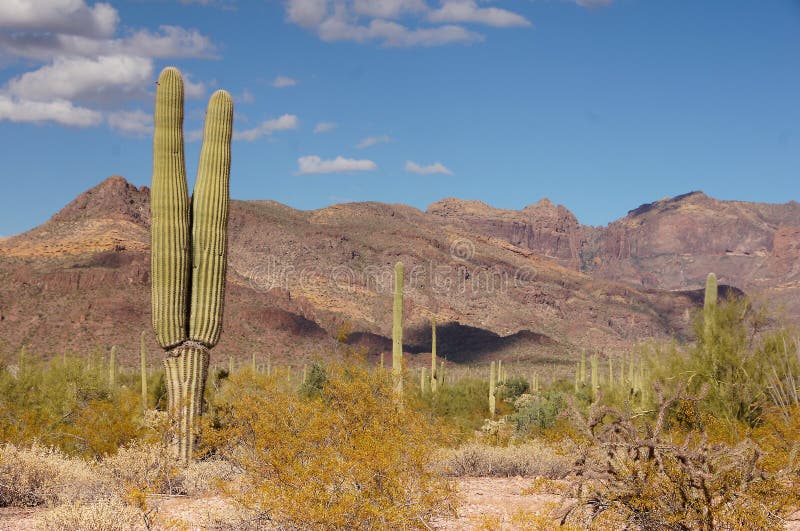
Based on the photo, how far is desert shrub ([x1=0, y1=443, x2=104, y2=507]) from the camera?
930cm

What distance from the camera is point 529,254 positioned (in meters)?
132

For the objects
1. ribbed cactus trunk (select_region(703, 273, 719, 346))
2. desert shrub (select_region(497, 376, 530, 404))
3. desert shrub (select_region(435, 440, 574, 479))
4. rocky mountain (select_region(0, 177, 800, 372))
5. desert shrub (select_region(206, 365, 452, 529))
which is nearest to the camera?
desert shrub (select_region(206, 365, 452, 529))

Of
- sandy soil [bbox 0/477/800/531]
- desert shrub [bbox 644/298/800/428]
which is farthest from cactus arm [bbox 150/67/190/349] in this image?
desert shrub [bbox 644/298/800/428]

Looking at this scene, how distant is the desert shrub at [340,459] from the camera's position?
22.0 ft

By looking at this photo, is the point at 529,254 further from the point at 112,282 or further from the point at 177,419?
the point at 177,419

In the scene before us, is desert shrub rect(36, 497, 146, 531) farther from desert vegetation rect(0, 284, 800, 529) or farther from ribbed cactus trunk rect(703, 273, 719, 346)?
ribbed cactus trunk rect(703, 273, 719, 346)

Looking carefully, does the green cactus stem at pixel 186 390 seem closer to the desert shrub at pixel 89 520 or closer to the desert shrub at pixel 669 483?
the desert shrub at pixel 89 520

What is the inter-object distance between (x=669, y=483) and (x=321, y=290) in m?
79.4

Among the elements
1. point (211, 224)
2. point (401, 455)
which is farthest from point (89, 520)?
point (211, 224)

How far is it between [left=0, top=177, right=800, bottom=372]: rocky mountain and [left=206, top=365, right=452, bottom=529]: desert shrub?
90.1ft

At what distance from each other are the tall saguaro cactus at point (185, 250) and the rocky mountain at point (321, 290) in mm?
24506

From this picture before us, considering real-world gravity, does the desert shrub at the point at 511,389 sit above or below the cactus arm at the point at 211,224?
below

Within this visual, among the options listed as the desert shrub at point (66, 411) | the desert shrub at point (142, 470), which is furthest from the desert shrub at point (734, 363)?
the desert shrub at point (66, 411)

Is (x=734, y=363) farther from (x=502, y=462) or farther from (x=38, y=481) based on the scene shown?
(x=38, y=481)
